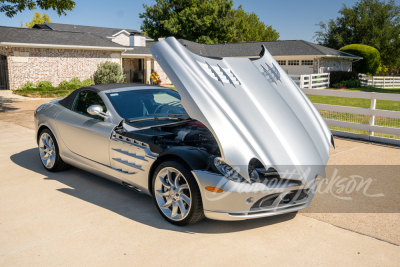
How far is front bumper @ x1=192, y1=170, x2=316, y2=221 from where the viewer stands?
3605mm

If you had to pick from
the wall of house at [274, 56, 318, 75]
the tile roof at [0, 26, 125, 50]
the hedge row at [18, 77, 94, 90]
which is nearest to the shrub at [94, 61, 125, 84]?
the hedge row at [18, 77, 94, 90]

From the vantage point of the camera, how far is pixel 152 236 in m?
3.84

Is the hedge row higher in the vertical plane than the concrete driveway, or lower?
higher

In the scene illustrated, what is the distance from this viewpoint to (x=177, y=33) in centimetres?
5038

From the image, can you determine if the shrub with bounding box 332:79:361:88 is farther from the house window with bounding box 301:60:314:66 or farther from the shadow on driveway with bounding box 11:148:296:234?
the shadow on driveway with bounding box 11:148:296:234

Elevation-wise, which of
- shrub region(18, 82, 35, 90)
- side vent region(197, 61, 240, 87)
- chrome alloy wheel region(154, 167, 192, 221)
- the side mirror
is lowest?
chrome alloy wheel region(154, 167, 192, 221)

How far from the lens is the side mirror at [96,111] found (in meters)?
4.81

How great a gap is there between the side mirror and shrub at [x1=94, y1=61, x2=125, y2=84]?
21.9 meters

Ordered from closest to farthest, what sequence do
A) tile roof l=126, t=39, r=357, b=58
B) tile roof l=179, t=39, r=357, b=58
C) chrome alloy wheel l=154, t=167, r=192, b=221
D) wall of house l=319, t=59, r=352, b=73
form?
1. chrome alloy wheel l=154, t=167, r=192, b=221
2. tile roof l=126, t=39, r=357, b=58
3. tile roof l=179, t=39, r=357, b=58
4. wall of house l=319, t=59, r=352, b=73

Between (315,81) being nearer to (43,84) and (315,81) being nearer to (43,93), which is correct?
(43,84)

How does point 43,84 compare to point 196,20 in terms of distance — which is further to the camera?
point 196,20

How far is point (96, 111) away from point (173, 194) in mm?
1634

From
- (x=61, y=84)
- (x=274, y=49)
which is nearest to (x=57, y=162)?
(x=61, y=84)

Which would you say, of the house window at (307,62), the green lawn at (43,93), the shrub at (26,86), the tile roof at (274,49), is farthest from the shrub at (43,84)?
the house window at (307,62)
